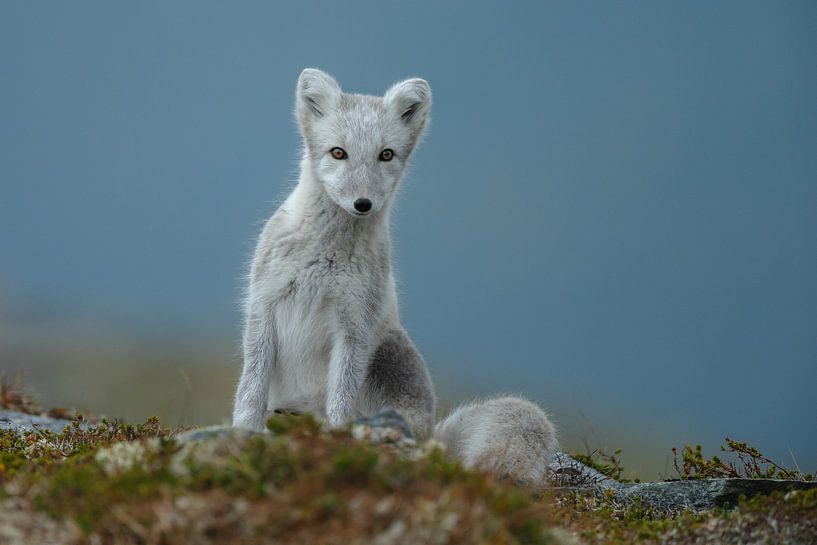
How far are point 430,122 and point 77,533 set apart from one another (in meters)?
5.82

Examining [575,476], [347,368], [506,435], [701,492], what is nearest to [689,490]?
[701,492]

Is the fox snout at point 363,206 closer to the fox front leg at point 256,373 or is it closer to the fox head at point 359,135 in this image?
the fox head at point 359,135

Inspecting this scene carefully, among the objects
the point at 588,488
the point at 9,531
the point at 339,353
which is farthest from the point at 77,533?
the point at 588,488

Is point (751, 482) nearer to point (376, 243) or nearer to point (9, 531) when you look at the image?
point (376, 243)

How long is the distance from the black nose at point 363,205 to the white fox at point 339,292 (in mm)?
47

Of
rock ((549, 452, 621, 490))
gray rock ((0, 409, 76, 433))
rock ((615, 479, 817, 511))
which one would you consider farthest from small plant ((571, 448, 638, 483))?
gray rock ((0, 409, 76, 433))

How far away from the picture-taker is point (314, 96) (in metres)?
8.21

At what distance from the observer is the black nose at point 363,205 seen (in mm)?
7430

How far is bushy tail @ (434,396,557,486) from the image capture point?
298 inches

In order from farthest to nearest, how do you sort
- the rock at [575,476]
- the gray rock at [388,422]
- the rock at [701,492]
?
the rock at [575,476], the rock at [701,492], the gray rock at [388,422]

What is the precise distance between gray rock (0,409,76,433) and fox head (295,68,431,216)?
4629mm

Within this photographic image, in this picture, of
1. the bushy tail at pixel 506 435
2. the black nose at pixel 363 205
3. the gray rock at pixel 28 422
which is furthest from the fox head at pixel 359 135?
the gray rock at pixel 28 422

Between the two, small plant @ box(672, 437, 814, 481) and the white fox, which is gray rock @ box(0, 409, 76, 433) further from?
small plant @ box(672, 437, 814, 481)

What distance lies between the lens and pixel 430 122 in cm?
872
